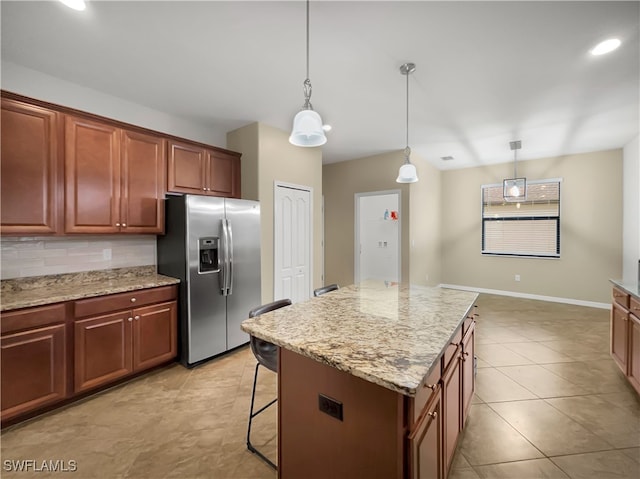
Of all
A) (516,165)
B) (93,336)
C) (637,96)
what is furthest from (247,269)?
(516,165)

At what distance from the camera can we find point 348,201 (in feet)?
18.5

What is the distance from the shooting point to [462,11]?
178 centimetres

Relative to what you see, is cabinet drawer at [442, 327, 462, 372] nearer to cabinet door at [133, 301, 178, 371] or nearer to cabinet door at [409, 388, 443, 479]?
cabinet door at [409, 388, 443, 479]

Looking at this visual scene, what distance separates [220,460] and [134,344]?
4.57ft

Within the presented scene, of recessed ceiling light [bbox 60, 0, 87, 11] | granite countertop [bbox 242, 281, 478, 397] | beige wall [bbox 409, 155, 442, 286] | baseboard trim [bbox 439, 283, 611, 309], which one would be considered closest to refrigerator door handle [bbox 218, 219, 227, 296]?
granite countertop [bbox 242, 281, 478, 397]

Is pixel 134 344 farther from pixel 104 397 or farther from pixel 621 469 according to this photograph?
pixel 621 469

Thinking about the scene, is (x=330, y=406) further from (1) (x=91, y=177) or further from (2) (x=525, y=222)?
(2) (x=525, y=222)

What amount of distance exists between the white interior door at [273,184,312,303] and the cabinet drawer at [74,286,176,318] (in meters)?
1.34

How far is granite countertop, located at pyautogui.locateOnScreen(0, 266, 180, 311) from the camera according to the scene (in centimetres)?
208

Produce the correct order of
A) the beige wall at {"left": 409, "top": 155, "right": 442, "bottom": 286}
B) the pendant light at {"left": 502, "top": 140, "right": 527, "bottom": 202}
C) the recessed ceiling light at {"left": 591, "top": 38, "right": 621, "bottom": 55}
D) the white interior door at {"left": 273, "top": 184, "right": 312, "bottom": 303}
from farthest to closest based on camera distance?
the beige wall at {"left": 409, "top": 155, "right": 442, "bottom": 286}, the pendant light at {"left": 502, "top": 140, "right": 527, "bottom": 202}, the white interior door at {"left": 273, "top": 184, "right": 312, "bottom": 303}, the recessed ceiling light at {"left": 591, "top": 38, "right": 621, "bottom": 55}

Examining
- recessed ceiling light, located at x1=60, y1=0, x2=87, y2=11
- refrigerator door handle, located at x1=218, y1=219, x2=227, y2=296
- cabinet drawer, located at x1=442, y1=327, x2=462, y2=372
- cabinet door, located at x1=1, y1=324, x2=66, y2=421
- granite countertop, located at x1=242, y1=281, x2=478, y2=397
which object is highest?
recessed ceiling light, located at x1=60, y1=0, x2=87, y2=11

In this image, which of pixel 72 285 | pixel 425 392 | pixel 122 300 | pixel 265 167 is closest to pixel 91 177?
pixel 72 285

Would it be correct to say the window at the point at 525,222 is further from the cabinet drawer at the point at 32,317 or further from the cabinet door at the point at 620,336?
the cabinet drawer at the point at 32,317

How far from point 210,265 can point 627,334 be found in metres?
3.85
